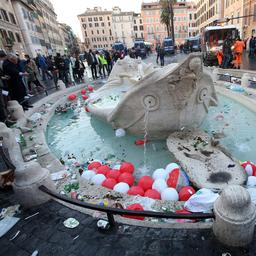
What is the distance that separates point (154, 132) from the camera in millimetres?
5539

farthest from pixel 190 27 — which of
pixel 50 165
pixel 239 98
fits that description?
pixel 50 165

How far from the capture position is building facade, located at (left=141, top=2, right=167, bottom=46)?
79688mm

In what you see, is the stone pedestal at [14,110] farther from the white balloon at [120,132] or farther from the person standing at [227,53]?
the person standing at [227,53]

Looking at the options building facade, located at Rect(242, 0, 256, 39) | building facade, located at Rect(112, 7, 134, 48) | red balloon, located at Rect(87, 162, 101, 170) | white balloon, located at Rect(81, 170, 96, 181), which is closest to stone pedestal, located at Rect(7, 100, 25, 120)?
red balloon, located at Rect(87, 162, 101, 170)

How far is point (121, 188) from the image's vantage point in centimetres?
352

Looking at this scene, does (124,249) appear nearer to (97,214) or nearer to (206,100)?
(97,214)

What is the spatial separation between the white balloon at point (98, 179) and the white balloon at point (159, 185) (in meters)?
0.91

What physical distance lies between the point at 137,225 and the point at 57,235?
0.99 meters

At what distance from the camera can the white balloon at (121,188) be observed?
11.5ft

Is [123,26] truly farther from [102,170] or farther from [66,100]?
[102,170]

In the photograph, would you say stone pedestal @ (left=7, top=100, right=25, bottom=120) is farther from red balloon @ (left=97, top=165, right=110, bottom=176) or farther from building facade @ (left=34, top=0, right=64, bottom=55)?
building facade @ (left=34, top=0, right=64, bottom=55)

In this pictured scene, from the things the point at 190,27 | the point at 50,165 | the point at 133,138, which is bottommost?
the point at 133,138

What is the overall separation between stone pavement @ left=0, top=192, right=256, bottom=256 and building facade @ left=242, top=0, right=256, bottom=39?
108 feet

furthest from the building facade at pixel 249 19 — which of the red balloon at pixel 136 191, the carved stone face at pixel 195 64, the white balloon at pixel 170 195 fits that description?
the red balloon at pixel 136 191
